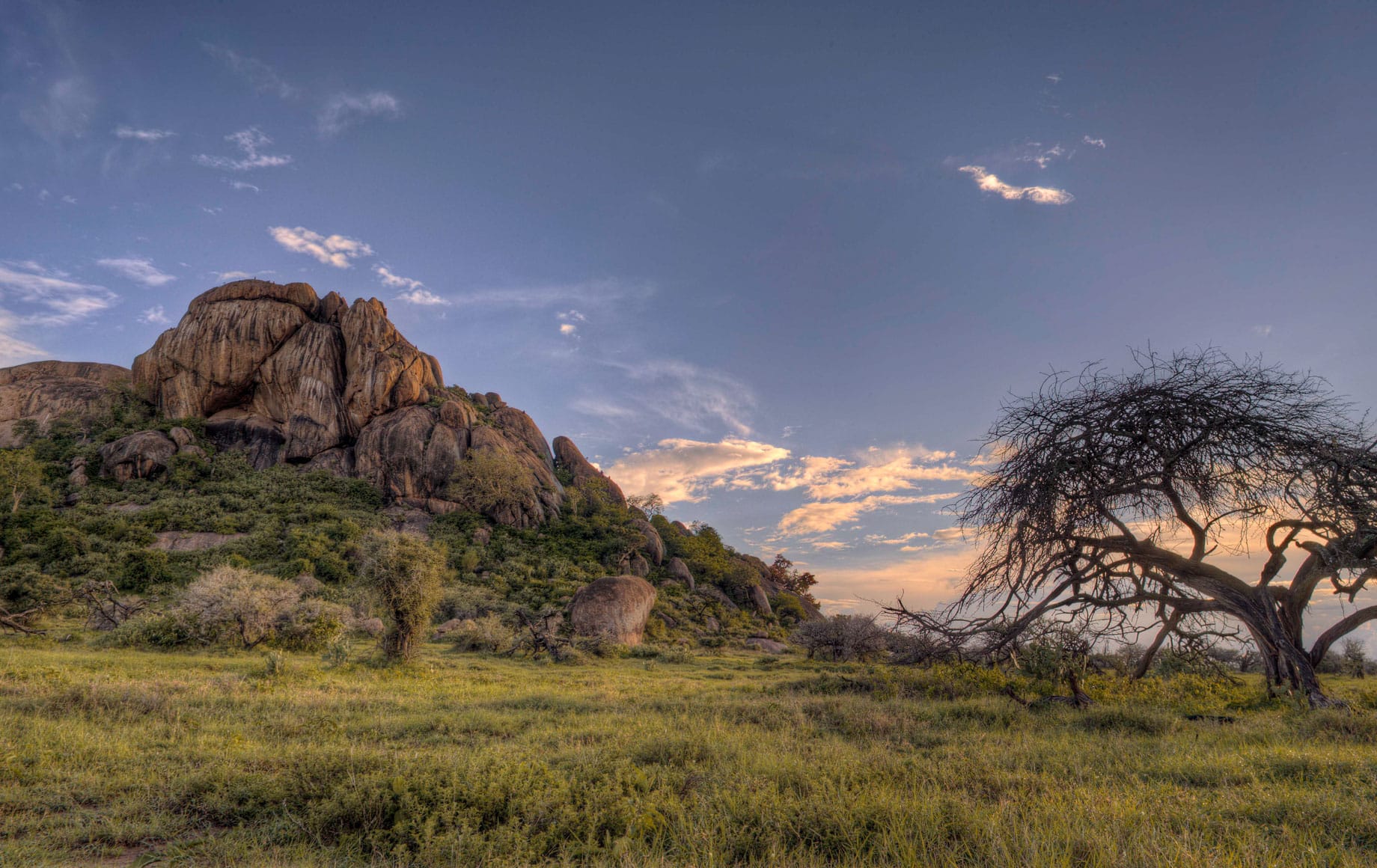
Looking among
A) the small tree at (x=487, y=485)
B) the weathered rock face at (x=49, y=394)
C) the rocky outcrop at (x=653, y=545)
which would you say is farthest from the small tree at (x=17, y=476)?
the rocky outcrop at (x=653, y=545)

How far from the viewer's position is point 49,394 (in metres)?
59.8

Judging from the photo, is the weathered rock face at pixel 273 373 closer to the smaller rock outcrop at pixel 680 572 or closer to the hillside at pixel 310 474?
the hillside at pixel 310 474

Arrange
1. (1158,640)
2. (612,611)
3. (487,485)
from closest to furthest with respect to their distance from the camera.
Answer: (1158,640) < (612,611) < (487,485)

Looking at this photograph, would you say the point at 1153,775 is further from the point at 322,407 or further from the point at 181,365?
the point at 181,365

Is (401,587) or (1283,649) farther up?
(1283,649)

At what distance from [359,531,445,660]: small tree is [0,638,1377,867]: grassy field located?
6382 mm

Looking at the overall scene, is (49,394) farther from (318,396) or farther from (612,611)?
(612,611)

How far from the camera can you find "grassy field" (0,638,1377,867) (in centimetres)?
416

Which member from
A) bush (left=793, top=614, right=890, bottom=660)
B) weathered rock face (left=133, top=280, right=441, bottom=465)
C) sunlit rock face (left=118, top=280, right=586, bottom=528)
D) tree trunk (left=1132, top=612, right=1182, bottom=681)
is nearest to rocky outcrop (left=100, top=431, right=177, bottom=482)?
sunlit rock face (left=118, top=280, right=586, bottom=528)

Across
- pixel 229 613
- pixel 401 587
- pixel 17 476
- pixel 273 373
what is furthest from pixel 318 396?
pixel 401 587

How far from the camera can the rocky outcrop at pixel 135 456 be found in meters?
47.9

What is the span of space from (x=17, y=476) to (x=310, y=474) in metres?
18.4

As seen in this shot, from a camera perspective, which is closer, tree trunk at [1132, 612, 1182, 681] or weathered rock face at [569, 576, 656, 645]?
tree trunk at [1132, 612, 1182, 681]

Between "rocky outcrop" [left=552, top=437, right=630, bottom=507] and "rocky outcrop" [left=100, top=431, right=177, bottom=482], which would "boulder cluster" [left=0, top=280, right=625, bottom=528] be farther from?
"rocky outcrop" [left=552, top=437, right=630, bottom=507]
